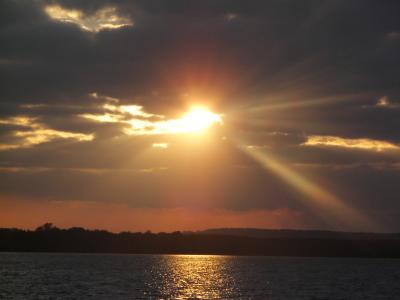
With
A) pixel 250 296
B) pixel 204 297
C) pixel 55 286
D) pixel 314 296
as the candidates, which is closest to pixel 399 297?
pixel 314 296

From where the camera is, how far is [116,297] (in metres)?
98.9

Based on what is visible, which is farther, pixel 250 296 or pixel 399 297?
pixel 399 297

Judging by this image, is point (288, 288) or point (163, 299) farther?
point (288, 288)

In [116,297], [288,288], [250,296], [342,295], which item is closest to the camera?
[116,297]

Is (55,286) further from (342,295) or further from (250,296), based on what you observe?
(342,295)

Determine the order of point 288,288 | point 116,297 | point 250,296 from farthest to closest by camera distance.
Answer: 1. point 288,288
2. point 250,296
3. point 116,297

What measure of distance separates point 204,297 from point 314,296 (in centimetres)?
2191

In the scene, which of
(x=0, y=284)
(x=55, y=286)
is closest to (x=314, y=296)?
(x=55, y=286)

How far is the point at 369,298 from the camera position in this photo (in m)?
114

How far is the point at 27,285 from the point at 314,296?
5479 centimetres

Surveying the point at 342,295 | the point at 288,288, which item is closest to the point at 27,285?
the point at 288,288

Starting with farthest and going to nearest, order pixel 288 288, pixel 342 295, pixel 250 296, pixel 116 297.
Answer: pixel 288 288 → pixel 342 295 → pixel 250 296 → pixel 116 297

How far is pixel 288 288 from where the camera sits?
5074 inches

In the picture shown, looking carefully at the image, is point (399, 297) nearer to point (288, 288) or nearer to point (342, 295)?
point (342, 295)
